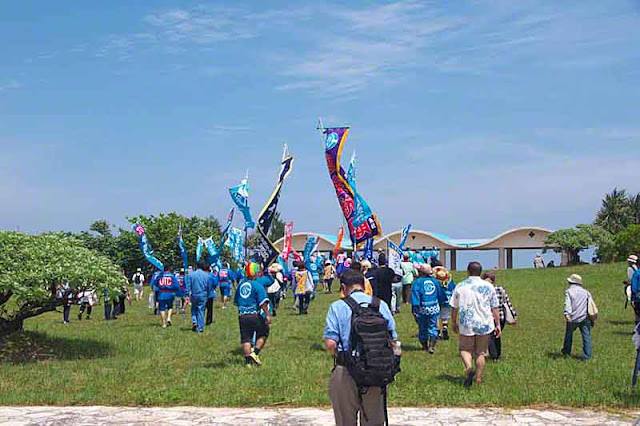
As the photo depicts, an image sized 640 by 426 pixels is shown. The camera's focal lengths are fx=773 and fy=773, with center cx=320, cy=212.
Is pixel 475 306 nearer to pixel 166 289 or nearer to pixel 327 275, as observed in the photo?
A: pixel 166 289

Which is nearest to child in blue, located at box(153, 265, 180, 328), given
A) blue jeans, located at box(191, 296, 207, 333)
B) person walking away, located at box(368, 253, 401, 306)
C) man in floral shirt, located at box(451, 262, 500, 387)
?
blue jeans, located at box(191, 296, 207, 333)

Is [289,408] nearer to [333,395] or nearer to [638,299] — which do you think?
[333,395]

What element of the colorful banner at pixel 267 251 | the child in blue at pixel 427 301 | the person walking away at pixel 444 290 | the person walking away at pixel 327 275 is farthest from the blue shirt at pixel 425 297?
the person walking away at pixel 327 275

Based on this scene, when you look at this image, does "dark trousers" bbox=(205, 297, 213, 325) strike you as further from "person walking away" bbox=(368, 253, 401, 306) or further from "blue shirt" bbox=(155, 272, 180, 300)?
"person walking away" bbox=(368, 253, 401, 306)

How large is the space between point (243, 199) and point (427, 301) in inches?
305

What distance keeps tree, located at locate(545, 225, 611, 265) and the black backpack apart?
4874 centimetres

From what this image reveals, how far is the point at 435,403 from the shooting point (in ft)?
31.4

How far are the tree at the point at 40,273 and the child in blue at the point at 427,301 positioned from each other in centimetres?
560

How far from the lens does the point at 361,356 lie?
6.43 metres

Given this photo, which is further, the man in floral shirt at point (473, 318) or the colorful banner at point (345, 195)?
the colorful banner at point (345, 195)

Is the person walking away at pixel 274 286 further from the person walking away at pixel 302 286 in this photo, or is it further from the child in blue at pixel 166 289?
the child in blue at pixel 166 289

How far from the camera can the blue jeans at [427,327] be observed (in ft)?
46.0

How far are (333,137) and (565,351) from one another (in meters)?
7.46

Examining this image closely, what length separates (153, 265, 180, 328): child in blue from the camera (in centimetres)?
1939
